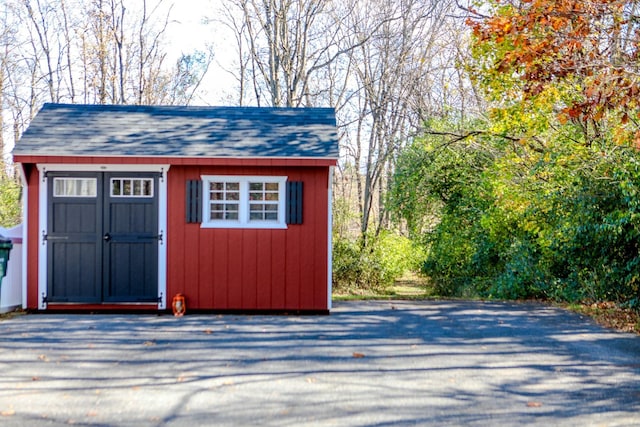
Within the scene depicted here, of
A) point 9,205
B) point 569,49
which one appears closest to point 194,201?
point 569,49

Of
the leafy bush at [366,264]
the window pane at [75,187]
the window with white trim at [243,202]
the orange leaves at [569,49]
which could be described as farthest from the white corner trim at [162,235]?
the leafy bush at [366,264]

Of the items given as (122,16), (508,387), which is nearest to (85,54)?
(122,16)

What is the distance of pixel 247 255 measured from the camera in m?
10.0

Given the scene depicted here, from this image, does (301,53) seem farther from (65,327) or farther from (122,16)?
(65,327)

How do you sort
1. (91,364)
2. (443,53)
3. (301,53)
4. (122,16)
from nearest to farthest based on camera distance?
(91,364) < (301,53) < (443,53) < (122,16)

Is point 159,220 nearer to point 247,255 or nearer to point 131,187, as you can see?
point 131,187

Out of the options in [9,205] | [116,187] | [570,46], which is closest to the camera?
[570,46]

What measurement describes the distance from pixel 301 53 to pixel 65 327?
46.7 ft

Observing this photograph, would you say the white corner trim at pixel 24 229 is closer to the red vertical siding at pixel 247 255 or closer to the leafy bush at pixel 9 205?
the red vertical siding at pixel 247 255

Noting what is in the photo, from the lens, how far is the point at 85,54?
79.3 feet

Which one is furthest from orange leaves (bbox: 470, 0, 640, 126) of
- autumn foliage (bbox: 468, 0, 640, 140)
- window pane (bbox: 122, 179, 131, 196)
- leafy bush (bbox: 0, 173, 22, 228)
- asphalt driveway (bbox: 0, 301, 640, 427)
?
leafy bush (bbox: 0, 173, 22, 228)

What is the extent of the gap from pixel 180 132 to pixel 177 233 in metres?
1.66

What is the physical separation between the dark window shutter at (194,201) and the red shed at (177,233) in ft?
0.05

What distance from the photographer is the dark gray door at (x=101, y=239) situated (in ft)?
32.9
